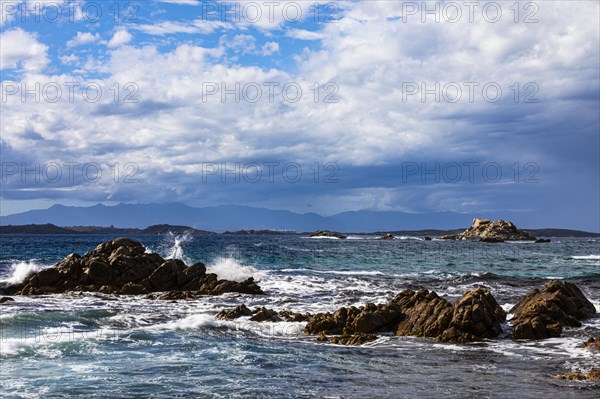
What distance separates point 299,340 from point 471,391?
33.8 feet

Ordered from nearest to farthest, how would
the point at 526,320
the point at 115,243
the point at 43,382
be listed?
1. the point at 43,382
2. the point at 526,320
3. the point at 115,243

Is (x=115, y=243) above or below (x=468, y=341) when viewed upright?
above

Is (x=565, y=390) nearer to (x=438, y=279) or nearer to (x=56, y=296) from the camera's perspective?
(x=56, y=296)

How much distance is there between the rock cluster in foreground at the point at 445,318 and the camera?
26781 mm

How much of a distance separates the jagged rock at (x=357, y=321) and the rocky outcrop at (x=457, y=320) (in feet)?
2.08

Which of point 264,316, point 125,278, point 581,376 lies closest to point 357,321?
point 264,316

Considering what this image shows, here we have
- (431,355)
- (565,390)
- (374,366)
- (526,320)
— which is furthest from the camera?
(526,320)

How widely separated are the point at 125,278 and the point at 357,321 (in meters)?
22.2

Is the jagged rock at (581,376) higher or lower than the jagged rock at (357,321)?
lower

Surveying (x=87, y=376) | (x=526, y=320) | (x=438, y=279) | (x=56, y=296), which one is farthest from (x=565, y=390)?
(x=438, y=279)

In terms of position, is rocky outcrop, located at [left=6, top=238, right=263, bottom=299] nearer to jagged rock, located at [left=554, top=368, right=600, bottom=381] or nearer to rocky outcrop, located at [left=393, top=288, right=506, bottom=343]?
rocky outcrop, located at [left=393, top=288, right=506, bottom=343]

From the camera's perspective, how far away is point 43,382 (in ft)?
63.6

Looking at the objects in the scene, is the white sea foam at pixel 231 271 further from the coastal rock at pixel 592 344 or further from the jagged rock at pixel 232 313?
the coastal rock at pixel 592 344

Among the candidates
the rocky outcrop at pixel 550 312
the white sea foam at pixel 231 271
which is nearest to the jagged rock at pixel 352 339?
the rocky outcrop at pixel 550 312
